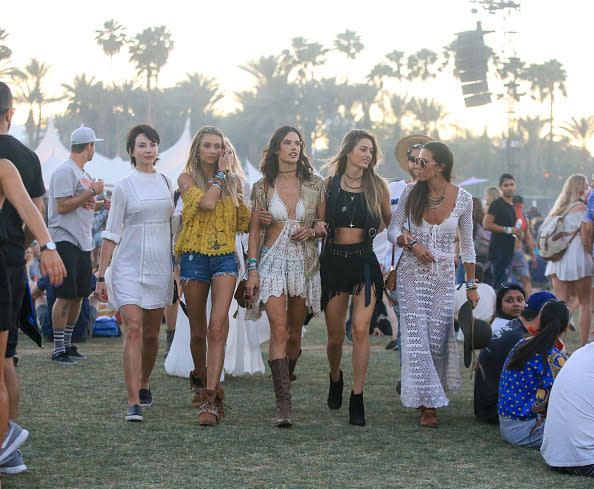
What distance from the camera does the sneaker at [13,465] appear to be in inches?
173

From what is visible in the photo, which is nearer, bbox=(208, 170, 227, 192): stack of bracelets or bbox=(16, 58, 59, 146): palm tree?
bbox=(208, 170, 227, 192): stack of bracelets

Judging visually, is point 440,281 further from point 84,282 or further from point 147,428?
point 84,282

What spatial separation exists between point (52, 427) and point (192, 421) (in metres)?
0.94

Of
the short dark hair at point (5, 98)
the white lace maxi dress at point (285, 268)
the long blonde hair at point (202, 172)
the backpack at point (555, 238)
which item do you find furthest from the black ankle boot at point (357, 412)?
the backpack at point (555, 238)

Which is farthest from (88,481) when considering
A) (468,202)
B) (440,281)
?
(468,202)

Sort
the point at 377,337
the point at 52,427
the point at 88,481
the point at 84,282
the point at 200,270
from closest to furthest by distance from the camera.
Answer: the point at 88,481 → the point at 52,427 → the point at 200,270 → the point at 84,282 → the point at 377,337

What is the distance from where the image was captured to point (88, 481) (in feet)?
14.2

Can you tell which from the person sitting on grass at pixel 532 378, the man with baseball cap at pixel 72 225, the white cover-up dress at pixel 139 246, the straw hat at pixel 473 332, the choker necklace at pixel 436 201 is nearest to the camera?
the person sitting on grass at pixel 532 378

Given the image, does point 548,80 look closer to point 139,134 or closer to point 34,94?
point 34,94

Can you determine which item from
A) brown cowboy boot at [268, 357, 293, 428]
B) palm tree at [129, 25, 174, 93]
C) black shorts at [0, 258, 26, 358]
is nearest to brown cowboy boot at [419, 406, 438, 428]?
brown cowboy boot at [268, 357, 293, 428]

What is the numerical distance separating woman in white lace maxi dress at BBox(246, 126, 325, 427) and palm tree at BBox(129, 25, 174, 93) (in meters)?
67.7

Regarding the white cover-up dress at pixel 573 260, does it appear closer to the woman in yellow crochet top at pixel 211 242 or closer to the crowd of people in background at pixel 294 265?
the crowd of people in background at pixel 294 265

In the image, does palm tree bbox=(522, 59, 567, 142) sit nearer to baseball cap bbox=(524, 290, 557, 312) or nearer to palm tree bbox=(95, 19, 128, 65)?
palm tree bbox=(95, 19, 128, 65)

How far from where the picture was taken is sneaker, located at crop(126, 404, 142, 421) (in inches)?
231
